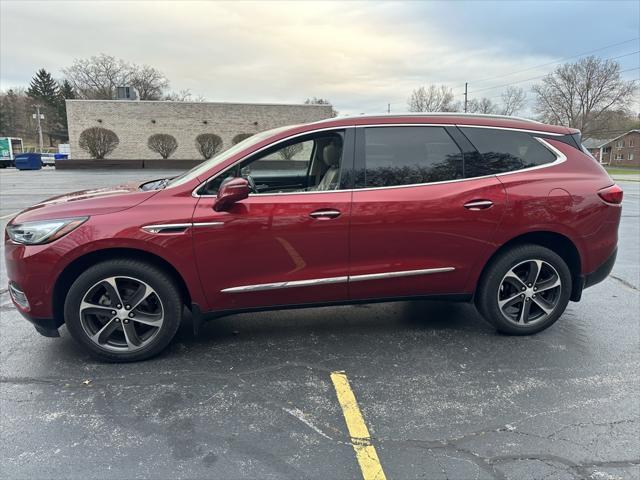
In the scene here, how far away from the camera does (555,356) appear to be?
11.8ft

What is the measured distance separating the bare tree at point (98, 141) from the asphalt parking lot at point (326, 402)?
114 feet

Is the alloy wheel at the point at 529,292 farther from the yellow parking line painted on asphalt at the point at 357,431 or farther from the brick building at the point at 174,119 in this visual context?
the brick building at the point at 174,119

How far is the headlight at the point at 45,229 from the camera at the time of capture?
3135 millimetres

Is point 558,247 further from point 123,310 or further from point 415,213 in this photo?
point 123,310

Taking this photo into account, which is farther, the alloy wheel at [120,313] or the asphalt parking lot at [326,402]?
the alloy wheel at [120,313]

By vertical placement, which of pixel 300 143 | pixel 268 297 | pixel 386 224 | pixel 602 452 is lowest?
pixel 602 452

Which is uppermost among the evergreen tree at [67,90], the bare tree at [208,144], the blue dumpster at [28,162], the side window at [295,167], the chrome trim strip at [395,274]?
the evergreen tree at [67,90]

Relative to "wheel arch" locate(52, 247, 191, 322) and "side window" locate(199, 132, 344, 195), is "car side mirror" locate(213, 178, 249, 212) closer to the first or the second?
"side window" locate(199, 132, 344, 195)

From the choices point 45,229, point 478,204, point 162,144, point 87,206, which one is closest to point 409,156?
point 478,204

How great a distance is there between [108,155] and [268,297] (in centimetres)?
3693

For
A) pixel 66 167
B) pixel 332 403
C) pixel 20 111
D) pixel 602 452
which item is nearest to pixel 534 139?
pixel 602 452

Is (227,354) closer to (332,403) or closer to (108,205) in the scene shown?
(332,403)

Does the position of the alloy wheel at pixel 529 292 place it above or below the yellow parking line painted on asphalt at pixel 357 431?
above

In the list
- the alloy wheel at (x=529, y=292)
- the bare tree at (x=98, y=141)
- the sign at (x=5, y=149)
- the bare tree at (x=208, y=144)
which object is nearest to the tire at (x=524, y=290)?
the alloy wheel at (x=529, y=292)
